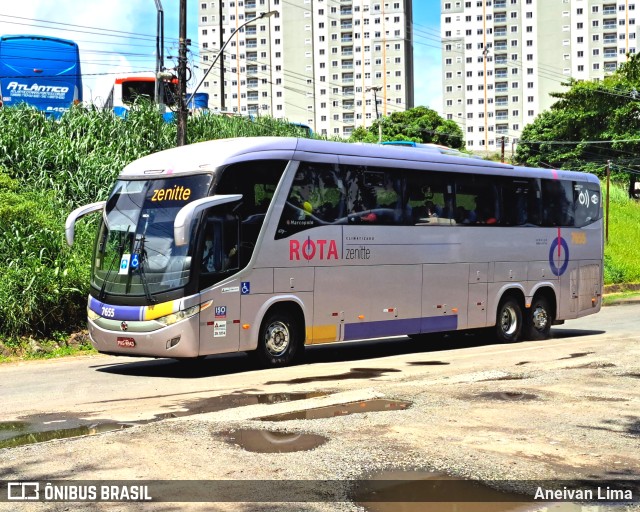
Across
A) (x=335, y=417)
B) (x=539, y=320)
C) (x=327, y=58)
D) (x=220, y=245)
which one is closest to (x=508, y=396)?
(x=335, y=417)

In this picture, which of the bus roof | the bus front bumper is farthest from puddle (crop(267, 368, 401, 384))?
the bus roof

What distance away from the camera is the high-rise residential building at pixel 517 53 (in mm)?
128375

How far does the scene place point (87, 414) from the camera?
977 centimetres

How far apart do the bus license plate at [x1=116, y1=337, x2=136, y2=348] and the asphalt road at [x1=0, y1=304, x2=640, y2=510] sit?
0.48 metres

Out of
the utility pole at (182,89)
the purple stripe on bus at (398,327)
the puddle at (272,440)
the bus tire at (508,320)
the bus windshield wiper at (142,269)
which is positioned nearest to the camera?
the puddle at (272,440)

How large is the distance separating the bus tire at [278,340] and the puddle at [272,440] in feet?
18.2

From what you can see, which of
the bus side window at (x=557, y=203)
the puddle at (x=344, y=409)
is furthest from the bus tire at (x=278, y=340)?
the bus side window at (x=557, y=203)

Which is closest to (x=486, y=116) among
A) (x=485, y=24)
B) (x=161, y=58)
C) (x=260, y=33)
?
(x=485, y=24)

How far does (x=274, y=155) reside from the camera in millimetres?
14148

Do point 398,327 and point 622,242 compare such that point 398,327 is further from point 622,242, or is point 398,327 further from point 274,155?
point 622,242

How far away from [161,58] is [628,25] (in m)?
113

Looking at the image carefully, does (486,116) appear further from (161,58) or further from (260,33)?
(161,58)

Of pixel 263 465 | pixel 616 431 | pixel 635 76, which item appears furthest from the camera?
pixel 635 76

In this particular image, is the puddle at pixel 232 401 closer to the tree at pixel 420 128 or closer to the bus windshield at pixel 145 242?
the bus windshield at pixel 145 242
